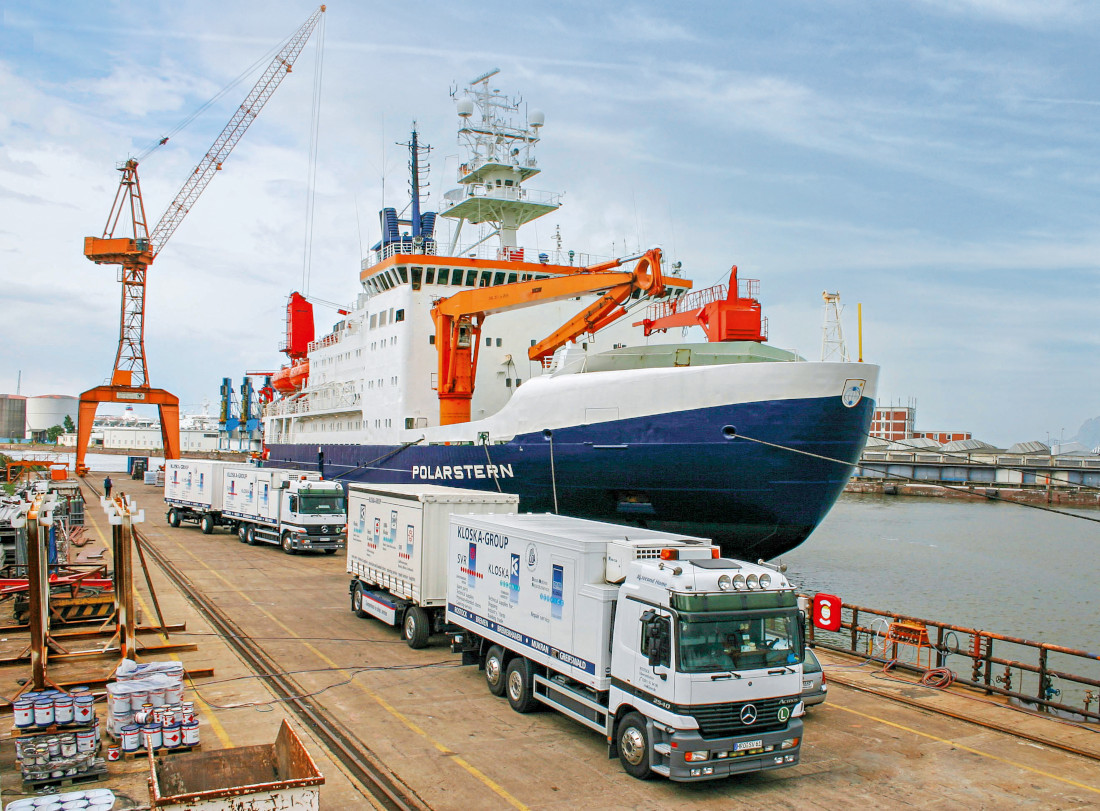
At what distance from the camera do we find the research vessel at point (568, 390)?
1805 centimetres

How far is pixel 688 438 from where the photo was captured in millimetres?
18453

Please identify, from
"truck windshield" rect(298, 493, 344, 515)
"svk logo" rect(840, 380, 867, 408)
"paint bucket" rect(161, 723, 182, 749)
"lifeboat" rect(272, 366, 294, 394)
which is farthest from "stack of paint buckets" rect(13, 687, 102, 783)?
"lifeboat" rect(272, 366, 294, 394)

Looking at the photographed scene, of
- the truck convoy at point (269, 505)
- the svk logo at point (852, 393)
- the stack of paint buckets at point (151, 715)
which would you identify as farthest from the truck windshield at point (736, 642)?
the truck convoy at point (269, 505)

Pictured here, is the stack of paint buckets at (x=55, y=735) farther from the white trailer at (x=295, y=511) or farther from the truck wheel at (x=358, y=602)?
the white trailer at (x=295, y=511)

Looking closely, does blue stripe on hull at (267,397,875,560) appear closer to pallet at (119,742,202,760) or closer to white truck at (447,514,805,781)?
white truck at (447,514,805,781)

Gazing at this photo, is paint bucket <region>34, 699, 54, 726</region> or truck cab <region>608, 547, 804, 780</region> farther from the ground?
truck cab <region>608, 547, 804, 780</region>

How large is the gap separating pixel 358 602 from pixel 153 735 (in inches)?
297

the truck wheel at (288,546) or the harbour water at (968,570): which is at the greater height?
the truck wheel at (288,546)

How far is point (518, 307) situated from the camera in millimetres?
25047

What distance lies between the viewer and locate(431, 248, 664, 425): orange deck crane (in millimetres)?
22656

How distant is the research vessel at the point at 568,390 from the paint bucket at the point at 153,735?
12.5 metres

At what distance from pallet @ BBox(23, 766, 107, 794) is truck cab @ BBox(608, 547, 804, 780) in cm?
526

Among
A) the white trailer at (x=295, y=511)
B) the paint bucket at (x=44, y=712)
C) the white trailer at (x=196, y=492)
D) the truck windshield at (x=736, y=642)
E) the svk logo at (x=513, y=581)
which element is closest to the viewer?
the truck windshield at (x=736, y=642)

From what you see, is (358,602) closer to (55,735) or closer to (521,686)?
(521,686)
